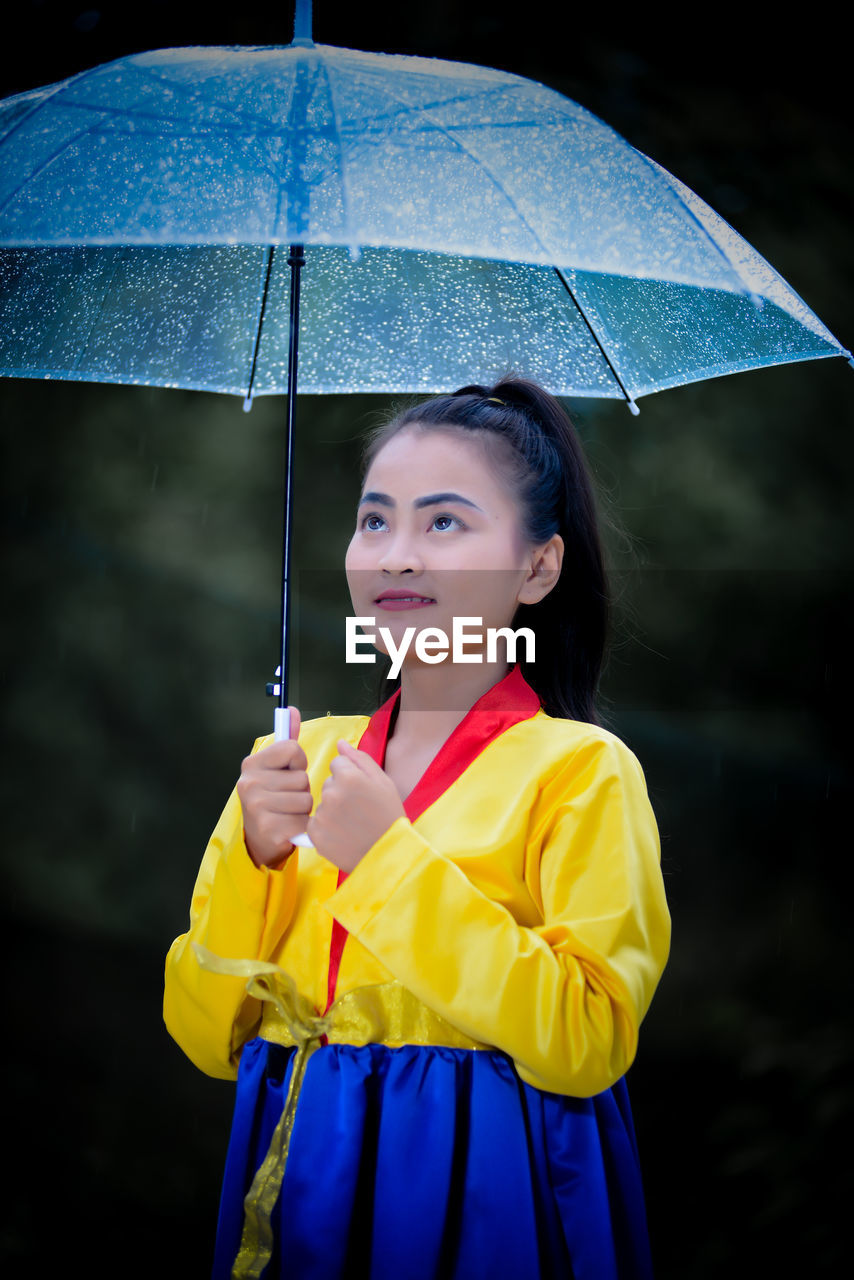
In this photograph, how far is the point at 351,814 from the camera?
4.01ft

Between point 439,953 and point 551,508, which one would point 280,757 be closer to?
point 439,953

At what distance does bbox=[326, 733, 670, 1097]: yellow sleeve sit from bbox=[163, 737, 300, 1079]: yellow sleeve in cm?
A: 14

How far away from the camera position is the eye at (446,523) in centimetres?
136

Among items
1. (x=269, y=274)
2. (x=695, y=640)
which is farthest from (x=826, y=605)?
(x=269, y=274)

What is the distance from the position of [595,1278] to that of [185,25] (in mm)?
2155

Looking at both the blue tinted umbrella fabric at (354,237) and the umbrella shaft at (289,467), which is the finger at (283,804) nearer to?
the umbrella shaft at (289,467)

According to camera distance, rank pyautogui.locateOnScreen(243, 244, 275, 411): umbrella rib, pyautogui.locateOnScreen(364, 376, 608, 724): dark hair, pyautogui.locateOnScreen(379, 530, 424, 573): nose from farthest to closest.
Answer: pyautogui.locateOnScreen(243, 244, 275, 411): umbrella rib, pyautogui.locateOnScreen(364, 376, 608, 724): dark hair, pyautogui.locateOnScreen(379, 530, 424, 573): nose

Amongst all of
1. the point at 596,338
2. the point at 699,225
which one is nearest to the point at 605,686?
the point at 596,338

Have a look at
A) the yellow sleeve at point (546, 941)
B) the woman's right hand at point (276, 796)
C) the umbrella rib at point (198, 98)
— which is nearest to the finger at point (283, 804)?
the woman's right hand at point (276, 796)

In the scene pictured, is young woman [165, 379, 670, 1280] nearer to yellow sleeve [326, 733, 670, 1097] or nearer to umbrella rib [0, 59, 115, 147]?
yellow sleeve [326, 733, 670, 1097]

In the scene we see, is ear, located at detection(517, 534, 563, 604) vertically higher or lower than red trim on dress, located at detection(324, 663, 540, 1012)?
higher

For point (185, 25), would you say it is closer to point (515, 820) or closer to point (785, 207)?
point (785, 207)

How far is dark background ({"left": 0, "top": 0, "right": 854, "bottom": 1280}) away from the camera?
8.18 ft

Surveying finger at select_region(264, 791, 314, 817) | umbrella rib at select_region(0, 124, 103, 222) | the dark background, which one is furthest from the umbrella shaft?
the dark background
